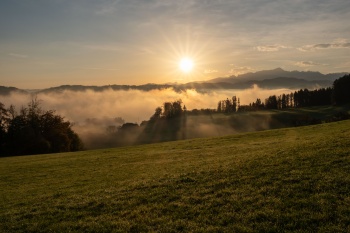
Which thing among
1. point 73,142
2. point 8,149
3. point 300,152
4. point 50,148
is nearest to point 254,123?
point 73,142

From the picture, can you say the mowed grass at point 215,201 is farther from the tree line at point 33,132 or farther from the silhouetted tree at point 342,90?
the silhouetted tree at point 342,90

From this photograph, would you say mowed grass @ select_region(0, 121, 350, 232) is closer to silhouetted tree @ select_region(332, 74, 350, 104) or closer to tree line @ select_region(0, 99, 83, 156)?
tree line @ select_region(0, 99, 83, 156)

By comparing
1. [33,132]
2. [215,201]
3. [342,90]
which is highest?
[342,90]

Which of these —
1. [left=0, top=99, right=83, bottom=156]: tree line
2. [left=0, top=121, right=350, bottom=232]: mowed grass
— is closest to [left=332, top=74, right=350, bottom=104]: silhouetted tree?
[left=0, top=99, right=83, bottom=156]: tree line

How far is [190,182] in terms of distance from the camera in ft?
71.3

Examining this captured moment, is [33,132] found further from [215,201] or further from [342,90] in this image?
[342,90]

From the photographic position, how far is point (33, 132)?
103125 millimetres

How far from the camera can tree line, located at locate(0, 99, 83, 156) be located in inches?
3903

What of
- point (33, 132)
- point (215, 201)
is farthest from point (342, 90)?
point (215, 201)

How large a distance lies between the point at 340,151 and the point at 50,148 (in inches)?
3907

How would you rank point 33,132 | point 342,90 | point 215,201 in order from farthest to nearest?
point 342,90 < point 33,132 < point 215,201

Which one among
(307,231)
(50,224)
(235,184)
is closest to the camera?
(307,231)

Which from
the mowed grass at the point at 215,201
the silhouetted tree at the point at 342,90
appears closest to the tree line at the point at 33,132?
the mowed grass at the point at 215,201

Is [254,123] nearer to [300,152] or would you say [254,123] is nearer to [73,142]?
[73,142]
